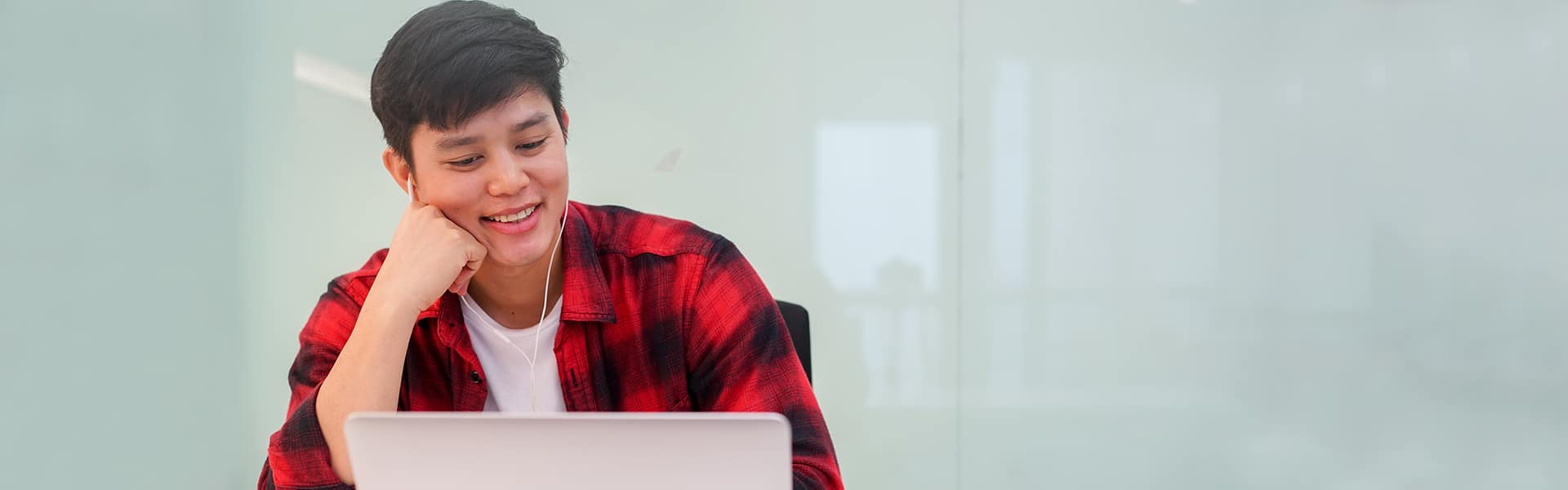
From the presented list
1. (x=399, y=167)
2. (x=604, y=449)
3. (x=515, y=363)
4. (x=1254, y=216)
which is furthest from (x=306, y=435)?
(x=1254, y=216)

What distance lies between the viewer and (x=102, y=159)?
226 cm

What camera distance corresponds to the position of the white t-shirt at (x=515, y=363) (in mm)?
1443

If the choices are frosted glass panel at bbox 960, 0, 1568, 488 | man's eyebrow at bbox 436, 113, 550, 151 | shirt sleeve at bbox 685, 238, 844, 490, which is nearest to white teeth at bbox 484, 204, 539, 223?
man's eyebrow at bbox 436, 113, 550, 151

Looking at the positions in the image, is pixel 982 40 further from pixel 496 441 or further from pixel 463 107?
pixel 496 441

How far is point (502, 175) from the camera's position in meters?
1.37

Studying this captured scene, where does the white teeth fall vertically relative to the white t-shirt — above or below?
above

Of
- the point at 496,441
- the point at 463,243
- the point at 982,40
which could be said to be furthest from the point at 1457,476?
the point at 496,441

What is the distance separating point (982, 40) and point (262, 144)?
1.72 meters

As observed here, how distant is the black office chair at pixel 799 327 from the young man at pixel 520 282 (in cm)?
13

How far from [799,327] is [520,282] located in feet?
1.32

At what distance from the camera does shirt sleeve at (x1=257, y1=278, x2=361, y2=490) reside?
46.3 inches

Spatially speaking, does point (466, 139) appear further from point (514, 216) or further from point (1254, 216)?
point (1254, 216)

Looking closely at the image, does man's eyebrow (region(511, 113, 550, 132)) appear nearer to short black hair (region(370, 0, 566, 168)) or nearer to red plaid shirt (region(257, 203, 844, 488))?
short black hair (region(370, 0, 566, 168))

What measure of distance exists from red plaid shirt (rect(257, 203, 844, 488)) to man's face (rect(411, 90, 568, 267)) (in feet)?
0.23
